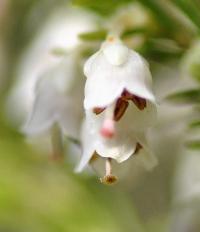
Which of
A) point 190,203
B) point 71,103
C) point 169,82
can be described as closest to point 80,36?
point 71,103

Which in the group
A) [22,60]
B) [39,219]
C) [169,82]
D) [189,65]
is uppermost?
[22,60]

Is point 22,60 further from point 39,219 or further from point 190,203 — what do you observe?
point 190,203

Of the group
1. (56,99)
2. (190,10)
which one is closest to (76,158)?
(56,99)

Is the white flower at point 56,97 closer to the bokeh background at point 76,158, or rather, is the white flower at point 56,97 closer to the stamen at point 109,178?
the bokeh background at point 76,158

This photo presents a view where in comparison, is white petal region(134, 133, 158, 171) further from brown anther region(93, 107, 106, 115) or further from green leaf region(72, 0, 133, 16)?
green leaf region(72, 0, 133, 16)

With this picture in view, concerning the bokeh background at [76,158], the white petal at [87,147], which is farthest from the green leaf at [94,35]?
the white petal at [87,147]
